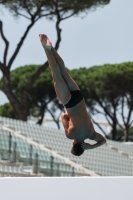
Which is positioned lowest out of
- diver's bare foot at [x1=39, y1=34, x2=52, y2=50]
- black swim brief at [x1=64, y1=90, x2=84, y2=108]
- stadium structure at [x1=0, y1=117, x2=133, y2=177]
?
black swim brief at [x1=64, y1=90, x2=84, y2=108]

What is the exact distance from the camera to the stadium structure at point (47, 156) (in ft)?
37.3

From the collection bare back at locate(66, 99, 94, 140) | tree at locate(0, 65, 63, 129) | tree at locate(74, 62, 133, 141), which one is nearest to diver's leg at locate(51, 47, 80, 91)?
bare back at locate(66, 99, 94, 140)

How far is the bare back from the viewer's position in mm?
4234

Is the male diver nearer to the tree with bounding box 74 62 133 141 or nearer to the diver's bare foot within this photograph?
the diver's bare foot

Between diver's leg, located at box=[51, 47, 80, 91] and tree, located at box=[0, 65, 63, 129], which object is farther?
tree, located at box=[0, 65, 63, 129]

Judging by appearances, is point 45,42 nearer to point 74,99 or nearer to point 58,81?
point 58,81

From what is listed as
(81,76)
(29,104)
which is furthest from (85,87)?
(29,104)

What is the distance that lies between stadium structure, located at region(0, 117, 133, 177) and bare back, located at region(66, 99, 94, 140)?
664 centimetres

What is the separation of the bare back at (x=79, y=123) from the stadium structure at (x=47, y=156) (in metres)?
6.64

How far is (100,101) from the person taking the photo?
27562mm

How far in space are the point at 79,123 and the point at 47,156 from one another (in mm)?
7783

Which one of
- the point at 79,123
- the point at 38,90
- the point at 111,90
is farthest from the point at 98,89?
the point at 79,123

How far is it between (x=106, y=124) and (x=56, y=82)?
24562 millimetres

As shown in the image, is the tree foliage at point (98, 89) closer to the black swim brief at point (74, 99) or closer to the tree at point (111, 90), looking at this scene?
the tree at point (111, 90)
